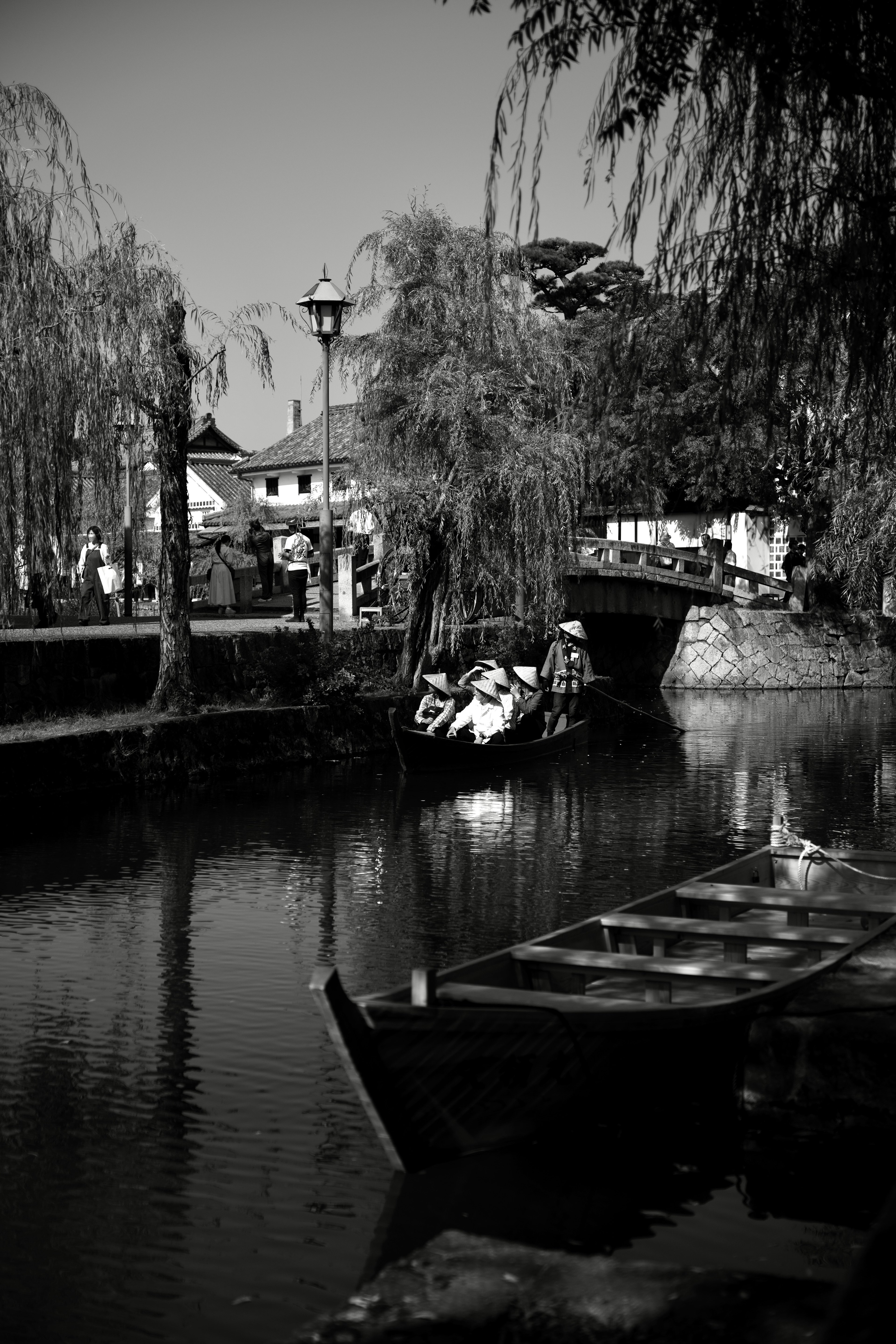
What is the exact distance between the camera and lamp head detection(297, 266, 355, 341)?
18.2 meters

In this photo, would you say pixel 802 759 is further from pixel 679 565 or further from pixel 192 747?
pixel 679 565

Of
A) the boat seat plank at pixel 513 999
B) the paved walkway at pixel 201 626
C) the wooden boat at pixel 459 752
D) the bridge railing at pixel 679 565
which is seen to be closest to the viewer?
the boat seat plank at pixel 513 999

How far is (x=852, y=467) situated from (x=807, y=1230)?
60.7ft

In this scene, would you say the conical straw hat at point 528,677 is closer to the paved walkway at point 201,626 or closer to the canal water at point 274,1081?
the paved walkway at point 201,626

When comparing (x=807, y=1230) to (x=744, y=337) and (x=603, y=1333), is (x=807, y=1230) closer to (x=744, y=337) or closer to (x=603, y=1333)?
(x=603, y=1333)

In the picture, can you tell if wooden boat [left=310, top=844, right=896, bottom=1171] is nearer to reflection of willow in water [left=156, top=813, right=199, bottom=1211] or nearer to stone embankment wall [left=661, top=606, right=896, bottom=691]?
reflection of willow in water [left=156, top=813, right=199, bottom=1211]

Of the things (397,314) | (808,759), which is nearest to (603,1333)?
(808,759)

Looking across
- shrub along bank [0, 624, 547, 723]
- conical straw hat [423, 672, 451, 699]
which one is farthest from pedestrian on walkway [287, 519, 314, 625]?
conical straw hat [423, 672, 451, 699]

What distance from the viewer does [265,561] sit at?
33781mm

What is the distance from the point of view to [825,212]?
575 centimetres

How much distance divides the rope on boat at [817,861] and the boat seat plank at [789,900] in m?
0.57

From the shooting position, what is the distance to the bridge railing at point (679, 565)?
35.3 metres

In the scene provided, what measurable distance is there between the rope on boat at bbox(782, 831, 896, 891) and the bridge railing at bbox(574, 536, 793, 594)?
79.8 feet

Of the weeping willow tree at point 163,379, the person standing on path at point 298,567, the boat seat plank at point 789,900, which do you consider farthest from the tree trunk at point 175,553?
the boat seat plank at point 789,900
